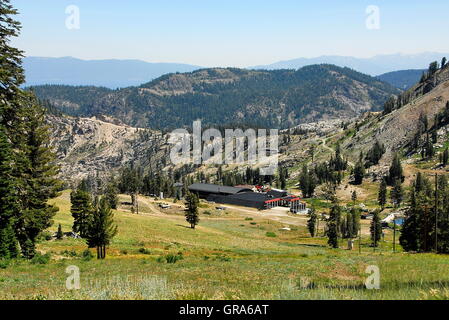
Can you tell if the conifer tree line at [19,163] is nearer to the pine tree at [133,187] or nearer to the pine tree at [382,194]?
the pine tree at [133,187]

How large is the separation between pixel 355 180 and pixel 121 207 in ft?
418

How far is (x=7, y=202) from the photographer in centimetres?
3281

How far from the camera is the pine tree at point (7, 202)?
3169 cm

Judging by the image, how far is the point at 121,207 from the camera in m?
132

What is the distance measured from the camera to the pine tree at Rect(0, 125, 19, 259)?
31.7 m

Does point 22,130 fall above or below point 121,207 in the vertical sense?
above

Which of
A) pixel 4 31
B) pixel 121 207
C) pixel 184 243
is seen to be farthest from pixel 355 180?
pixel 4 31

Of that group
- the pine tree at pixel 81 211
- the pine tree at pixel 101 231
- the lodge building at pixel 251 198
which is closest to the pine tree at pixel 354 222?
the lodge building at pixel 251 198

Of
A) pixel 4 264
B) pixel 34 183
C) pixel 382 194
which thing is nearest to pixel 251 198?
pixel 382 194

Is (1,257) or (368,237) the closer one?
(1,257)
